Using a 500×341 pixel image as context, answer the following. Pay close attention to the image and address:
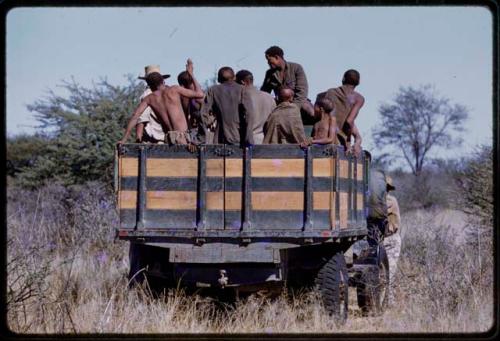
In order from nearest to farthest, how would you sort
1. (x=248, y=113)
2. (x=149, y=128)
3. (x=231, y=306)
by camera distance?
(x=231, y=306)
(x=248, y=113)
(x=149, y=128)

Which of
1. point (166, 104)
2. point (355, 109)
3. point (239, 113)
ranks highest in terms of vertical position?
point (355, 109)

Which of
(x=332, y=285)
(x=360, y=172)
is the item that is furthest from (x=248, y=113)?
(x=332, y=285)

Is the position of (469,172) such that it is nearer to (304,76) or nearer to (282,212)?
(304,76)

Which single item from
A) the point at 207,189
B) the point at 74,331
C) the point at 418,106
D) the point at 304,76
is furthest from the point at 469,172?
the point at 418,106

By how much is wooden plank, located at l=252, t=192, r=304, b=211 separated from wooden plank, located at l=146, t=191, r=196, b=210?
1.83 ft

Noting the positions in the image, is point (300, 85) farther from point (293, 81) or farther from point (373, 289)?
point (373, 289)

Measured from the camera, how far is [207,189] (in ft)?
27.3

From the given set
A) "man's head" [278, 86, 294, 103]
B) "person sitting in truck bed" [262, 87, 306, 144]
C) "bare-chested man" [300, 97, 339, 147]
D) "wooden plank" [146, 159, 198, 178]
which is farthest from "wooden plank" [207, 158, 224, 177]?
"man's head" [278, 86, 294, 103]

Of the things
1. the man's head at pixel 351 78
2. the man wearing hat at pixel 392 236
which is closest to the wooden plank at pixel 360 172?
the man's head at pixel 351 78

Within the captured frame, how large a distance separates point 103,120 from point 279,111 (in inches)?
455

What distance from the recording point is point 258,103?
9.27m

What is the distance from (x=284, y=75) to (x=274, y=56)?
0.77 ft

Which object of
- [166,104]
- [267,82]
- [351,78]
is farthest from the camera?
[267,82]

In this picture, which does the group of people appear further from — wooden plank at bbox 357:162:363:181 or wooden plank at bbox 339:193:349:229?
wooden plank at bbox 339:193:349:229
